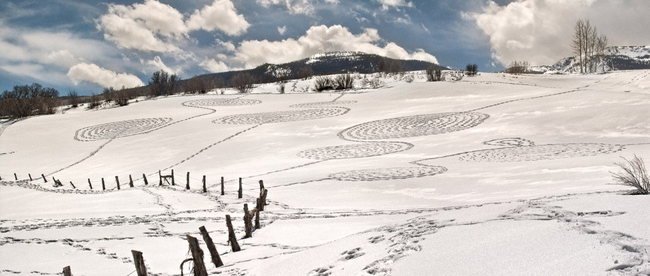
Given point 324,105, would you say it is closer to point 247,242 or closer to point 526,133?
point 526,133

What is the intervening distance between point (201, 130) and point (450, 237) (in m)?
24.4

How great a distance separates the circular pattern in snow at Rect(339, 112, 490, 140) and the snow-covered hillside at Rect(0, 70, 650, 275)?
135mm

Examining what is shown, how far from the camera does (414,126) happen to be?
71.4 ft

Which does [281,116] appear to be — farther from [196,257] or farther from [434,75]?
[196,257]

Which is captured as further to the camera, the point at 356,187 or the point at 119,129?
the point at 119,129

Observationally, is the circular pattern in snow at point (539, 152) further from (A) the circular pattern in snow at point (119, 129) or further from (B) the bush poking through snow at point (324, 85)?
(B) the bush poking through snow at point (324, 85)

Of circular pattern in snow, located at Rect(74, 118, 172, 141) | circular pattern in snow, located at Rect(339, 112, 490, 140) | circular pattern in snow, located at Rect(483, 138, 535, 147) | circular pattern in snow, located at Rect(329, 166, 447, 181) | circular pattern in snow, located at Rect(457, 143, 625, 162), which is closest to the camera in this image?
circular pattern in snow, located at Rect(329, 166, 447, 181)

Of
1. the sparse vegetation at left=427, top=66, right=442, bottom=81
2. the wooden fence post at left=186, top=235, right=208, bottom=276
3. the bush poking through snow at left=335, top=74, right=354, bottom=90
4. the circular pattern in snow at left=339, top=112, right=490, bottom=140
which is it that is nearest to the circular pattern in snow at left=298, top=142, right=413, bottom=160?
the circular pattern in snow at left=339, top=112, right=490, bottom=140

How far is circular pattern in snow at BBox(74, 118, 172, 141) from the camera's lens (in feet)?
90.7

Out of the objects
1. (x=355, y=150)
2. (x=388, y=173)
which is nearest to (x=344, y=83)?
(x=355, y=150)

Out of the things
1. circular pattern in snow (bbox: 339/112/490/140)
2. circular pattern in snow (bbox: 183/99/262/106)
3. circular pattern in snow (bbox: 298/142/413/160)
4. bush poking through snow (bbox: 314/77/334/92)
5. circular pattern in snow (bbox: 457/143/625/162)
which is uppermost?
bush poking through snow (bbox: 314/77/334/92)

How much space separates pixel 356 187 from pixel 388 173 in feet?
6.17

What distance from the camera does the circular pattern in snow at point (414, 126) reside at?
20.2 metres

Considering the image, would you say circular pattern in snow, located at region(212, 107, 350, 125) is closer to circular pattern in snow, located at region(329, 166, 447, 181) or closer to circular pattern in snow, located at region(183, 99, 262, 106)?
circular pattern in snow, located at region(183, 99, 262, 106)
